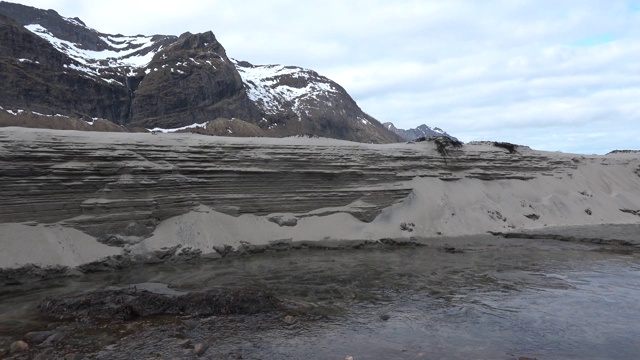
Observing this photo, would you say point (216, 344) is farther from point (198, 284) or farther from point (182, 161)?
point (182, 161)

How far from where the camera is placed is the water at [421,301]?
22.1 feet

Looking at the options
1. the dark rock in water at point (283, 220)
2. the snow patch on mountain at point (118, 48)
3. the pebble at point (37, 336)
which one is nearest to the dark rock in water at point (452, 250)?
the dark rock in water at point (283, 220)

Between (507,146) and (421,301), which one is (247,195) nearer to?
(421,301)

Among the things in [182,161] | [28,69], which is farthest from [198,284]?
[28,69]

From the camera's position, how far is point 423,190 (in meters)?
19.7

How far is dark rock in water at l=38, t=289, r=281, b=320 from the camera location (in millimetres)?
8297

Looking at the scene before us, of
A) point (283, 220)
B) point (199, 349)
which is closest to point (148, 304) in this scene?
point (199, 349)

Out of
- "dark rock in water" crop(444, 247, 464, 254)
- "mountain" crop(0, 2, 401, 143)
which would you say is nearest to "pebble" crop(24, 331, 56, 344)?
"dark rock in water" crop(444, 247, 464, 254)

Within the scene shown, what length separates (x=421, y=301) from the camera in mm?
9219

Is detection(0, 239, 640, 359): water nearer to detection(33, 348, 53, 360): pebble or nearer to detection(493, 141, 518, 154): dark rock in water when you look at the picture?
detection(33, 348, 53, 360): pebble

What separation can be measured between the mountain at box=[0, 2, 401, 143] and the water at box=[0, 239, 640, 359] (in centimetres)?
3633

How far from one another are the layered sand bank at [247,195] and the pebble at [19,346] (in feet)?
18.1

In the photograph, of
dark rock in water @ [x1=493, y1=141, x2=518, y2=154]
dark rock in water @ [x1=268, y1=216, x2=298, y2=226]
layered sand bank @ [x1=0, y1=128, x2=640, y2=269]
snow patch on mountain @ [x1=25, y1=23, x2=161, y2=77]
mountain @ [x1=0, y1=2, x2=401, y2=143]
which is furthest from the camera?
snow patch on mountain @ [x1=25, y1=23, x2=161, y2=77]

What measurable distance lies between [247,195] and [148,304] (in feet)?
25.4
